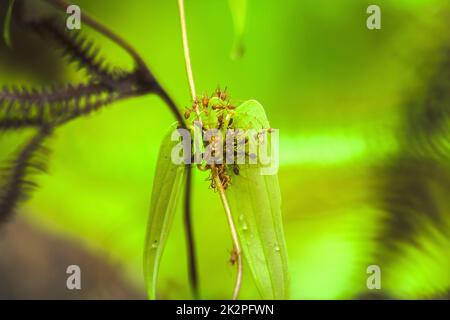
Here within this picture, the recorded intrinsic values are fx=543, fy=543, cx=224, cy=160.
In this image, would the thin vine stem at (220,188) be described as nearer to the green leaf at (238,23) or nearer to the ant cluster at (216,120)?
the ant cluster at (216,120)

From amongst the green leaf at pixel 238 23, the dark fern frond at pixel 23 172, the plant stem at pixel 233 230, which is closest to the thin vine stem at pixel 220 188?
the plant stem at pixel 233 230

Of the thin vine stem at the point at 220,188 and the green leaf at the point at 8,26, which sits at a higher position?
the green leaf at the point at 8,26

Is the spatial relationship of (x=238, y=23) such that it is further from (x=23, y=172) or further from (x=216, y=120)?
(x=23, y=172)

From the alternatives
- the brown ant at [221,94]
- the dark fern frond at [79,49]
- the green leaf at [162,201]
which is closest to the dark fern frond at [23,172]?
the dark fern frond at [79,49]

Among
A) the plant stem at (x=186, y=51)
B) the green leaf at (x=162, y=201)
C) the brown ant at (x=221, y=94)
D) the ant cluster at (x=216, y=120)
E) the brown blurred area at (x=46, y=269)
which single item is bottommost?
the brown blurred area at (x=46, y=269)

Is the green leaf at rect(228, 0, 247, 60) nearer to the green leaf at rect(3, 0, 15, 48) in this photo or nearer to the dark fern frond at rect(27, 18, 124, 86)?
the dark fern frond at rect(27, 18, 124, 86)
